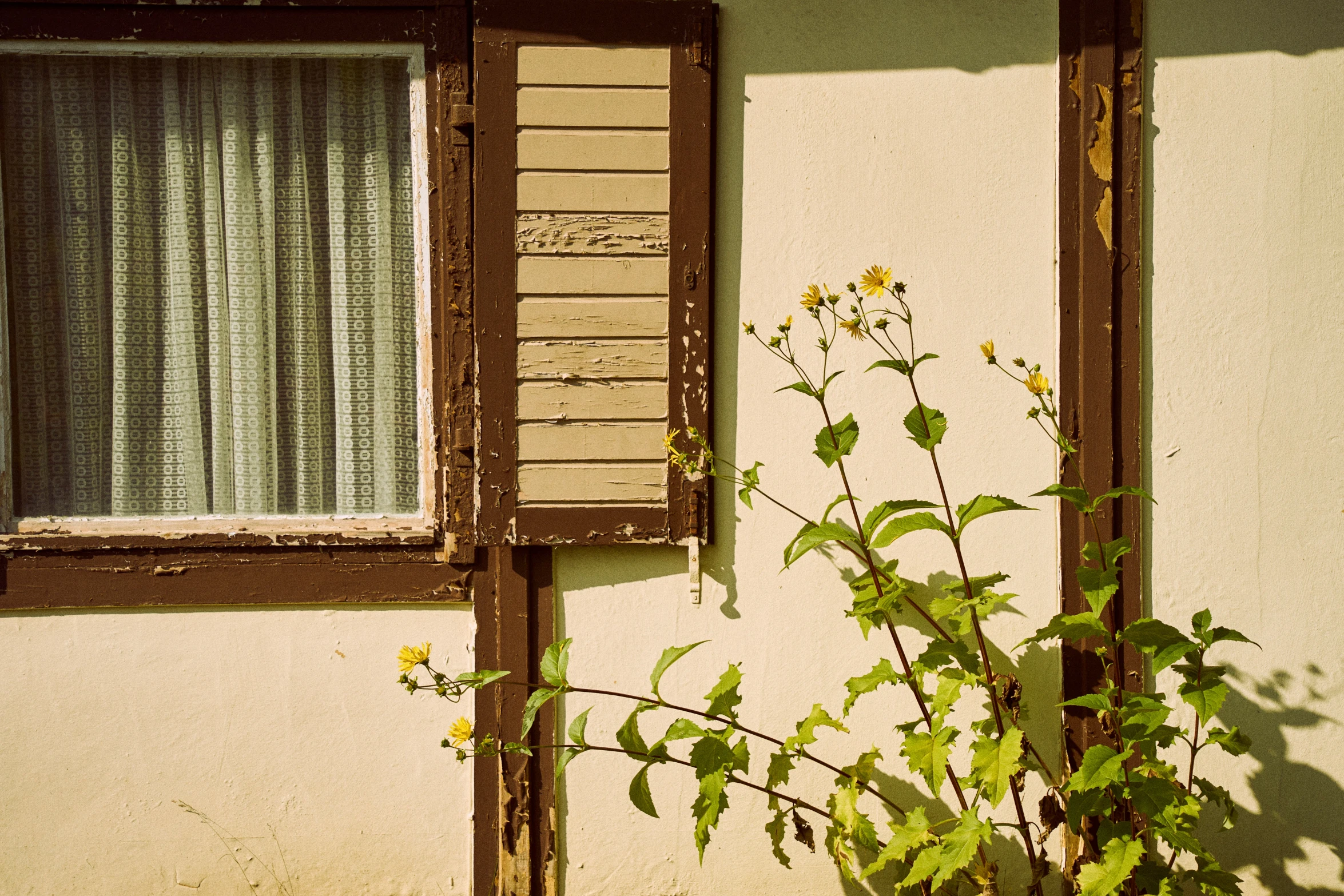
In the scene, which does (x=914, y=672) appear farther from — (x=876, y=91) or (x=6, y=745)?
(x=6, y=745)

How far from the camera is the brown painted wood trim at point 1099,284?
7.61 feet

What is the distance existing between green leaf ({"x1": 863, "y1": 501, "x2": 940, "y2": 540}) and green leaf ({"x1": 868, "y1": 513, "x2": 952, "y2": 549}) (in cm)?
2

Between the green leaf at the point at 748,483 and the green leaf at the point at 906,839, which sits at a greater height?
the green leaf at the point at 748,483

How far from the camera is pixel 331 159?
8.04ft

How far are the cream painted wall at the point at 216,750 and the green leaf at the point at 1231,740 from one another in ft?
5.91

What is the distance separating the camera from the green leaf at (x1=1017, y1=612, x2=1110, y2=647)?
2025 mm

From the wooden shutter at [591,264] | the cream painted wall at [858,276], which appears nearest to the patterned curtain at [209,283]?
the wooden shutter at [591,264]

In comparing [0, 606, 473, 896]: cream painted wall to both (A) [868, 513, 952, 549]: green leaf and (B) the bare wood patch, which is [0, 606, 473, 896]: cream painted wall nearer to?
(B) the bare wood patch

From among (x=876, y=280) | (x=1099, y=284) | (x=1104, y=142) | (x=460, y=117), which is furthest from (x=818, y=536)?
(x=460, y=117)

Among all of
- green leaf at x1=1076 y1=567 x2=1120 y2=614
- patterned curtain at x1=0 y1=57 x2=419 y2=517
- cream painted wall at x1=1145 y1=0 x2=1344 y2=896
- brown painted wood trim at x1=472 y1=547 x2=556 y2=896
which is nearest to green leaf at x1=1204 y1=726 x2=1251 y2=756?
cream painted wall at x1=1145 y1=0 x2=1344 y2=896

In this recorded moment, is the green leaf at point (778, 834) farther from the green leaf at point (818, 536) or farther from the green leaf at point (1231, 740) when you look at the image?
the green leaf at point (1231, 740)

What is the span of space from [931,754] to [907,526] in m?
0.48

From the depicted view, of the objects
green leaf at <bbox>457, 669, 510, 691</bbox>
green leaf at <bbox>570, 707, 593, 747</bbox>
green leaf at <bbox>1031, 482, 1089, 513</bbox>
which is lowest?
green leaf at <bbox>570, 707, 593, 747</bbox>

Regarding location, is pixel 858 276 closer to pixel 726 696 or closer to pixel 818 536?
pixel 818 536
